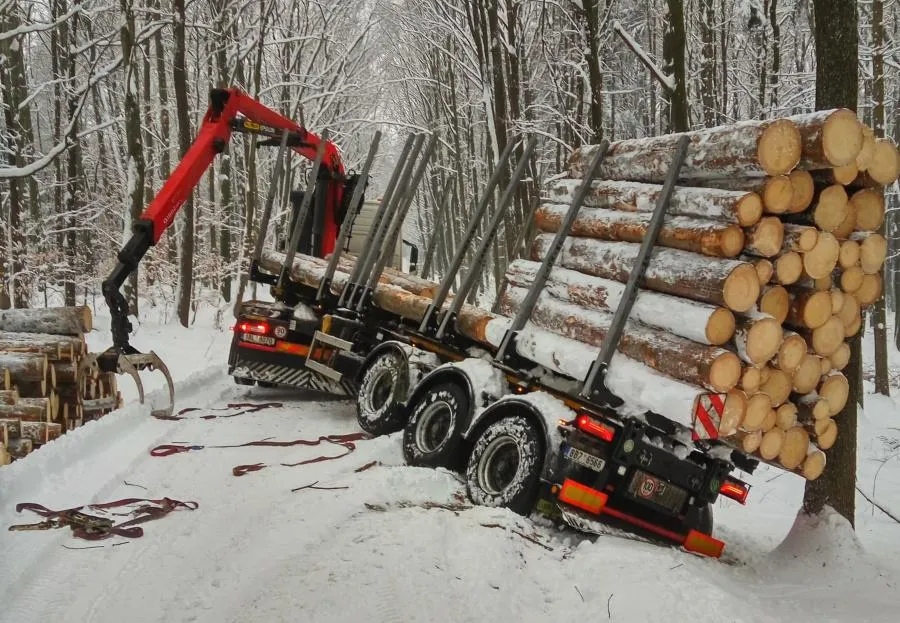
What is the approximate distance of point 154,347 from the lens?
13.4m

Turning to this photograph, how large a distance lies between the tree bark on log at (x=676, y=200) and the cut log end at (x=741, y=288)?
1.09ft

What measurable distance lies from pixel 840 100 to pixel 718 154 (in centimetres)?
116

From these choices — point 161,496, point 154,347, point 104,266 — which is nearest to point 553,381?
point 161,496

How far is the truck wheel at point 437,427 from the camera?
5879mm

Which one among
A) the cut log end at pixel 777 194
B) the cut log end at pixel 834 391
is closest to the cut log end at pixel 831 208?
the cut log end at pixel 777 194

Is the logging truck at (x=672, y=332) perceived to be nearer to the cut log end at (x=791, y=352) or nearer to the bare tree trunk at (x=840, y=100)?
the cut log end at (x=791, y=352)

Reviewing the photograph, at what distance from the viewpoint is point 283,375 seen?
863cm

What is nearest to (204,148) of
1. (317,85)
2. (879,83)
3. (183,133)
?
(183,133)

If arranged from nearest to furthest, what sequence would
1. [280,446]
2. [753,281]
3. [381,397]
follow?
[753,281] → [280,446] → [381,397]

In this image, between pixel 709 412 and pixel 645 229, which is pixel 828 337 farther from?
pixel 645 229

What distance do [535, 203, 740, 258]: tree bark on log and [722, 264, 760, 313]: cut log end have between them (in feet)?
0.56

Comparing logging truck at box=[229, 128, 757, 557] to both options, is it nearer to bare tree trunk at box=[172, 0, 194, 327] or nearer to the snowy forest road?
the snowy forest road

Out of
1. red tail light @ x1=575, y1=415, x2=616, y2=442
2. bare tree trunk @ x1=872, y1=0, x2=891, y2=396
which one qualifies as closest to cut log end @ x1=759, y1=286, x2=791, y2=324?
red tail light @ x1=575, y1=415, x2=616, y2=442

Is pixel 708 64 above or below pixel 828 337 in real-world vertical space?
above
